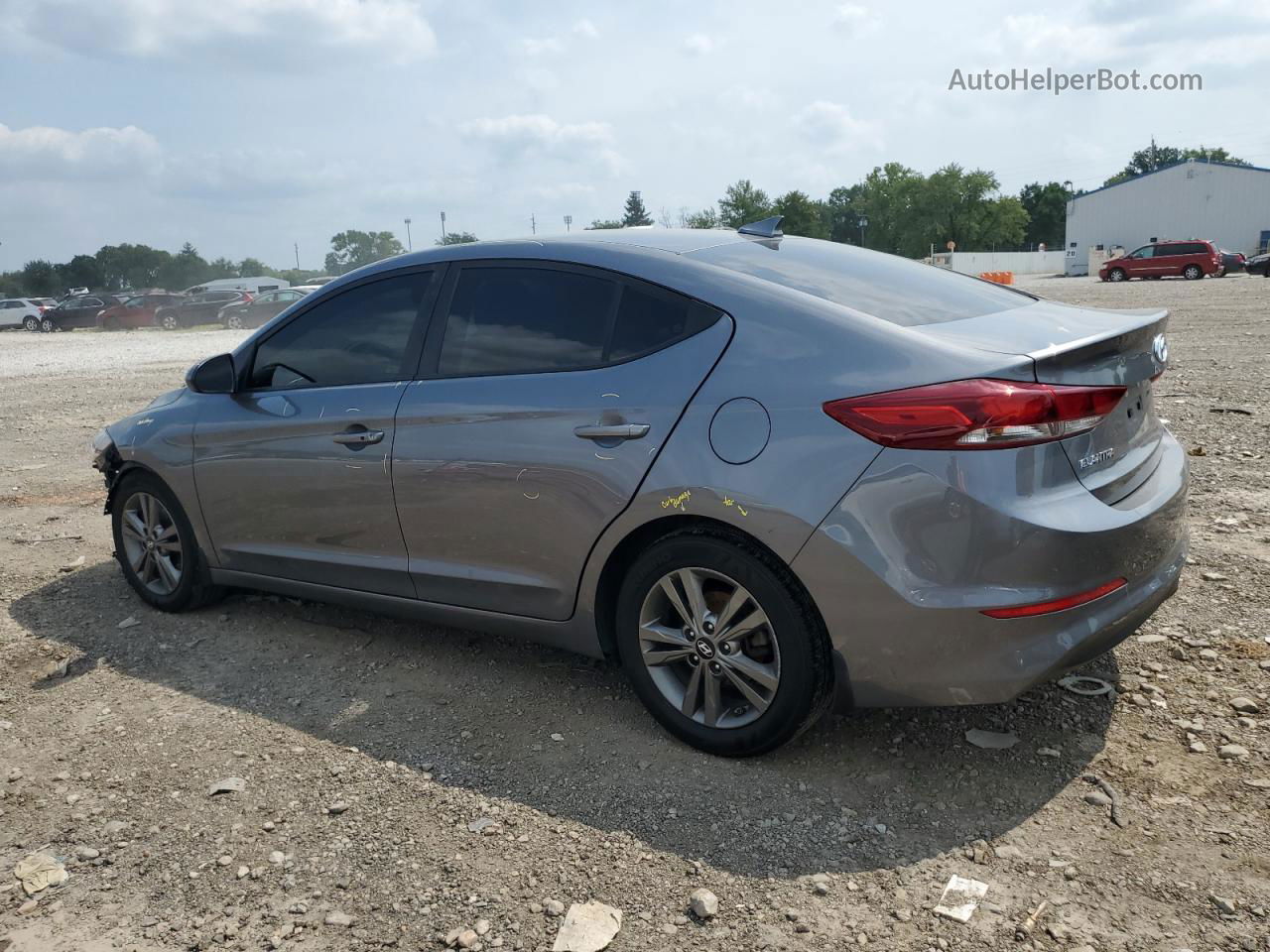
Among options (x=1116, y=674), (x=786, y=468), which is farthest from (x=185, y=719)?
(x=1116, y=674)

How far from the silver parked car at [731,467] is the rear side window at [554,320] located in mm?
11

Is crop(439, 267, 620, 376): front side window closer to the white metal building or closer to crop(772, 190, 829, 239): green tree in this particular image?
the white metal building

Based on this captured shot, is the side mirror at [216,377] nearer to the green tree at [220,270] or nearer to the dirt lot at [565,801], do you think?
the dirt lot at [565,801]

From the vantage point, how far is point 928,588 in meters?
2.88

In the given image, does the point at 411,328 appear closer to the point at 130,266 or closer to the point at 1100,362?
the point at 1100,362

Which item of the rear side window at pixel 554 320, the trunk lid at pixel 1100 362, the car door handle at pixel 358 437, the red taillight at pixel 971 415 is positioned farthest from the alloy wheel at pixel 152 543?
the trunk lid at pixel 1100 362

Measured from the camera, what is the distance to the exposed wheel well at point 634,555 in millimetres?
3148

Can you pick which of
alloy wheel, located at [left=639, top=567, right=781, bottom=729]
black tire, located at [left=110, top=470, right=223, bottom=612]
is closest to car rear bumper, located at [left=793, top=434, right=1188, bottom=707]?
alloy wheel, located at [left=639, top=567, right=781, bottom=729]

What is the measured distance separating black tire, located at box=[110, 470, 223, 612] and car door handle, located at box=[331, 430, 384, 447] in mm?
1252

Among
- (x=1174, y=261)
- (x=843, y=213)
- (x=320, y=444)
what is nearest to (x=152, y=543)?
(x=320, y=444)

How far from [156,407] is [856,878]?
398 cm

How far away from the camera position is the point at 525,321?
3.80 meters

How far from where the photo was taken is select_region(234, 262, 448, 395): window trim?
4.08 meters

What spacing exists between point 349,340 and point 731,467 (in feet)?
6.44
